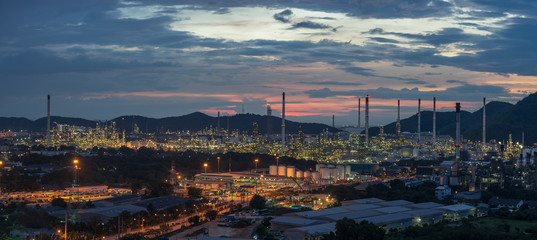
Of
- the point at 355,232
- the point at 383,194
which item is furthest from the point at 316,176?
the point at 355,232

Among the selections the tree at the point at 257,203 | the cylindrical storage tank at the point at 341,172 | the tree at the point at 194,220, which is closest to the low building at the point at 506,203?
the tree at the point at 257,203

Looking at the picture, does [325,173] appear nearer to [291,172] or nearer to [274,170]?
[291,172]

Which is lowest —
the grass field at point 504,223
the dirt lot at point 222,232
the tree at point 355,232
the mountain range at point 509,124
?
the dirt lot at point 222,232

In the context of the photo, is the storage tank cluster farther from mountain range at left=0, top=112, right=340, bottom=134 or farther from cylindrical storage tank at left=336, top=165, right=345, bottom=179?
mountain range at left=0, top=112, right=340, bottom=134

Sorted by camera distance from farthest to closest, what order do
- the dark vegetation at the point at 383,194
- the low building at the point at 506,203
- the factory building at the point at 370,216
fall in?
the dark vegetation at the point at 383,194 → the low building at the point at 506,203 → the factory building at the point at 370,216

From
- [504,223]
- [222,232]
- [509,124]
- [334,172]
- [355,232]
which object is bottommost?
[222,232]

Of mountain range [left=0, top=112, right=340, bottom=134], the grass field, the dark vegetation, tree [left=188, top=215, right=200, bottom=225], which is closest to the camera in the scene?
the grass field

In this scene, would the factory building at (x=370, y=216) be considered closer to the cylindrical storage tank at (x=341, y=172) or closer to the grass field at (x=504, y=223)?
the grass field at (x=504, y=223)

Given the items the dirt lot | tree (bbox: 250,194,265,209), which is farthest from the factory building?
tree (bbox: 250,194,265,209)

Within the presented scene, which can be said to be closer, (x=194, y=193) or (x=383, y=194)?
(x=383, y=194)

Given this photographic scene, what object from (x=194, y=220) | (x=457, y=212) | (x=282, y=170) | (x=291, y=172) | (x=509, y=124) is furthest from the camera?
(x=509, y=124)

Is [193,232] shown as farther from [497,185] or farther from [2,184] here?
[497,185]

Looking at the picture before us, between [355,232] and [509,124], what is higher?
[509,124]
